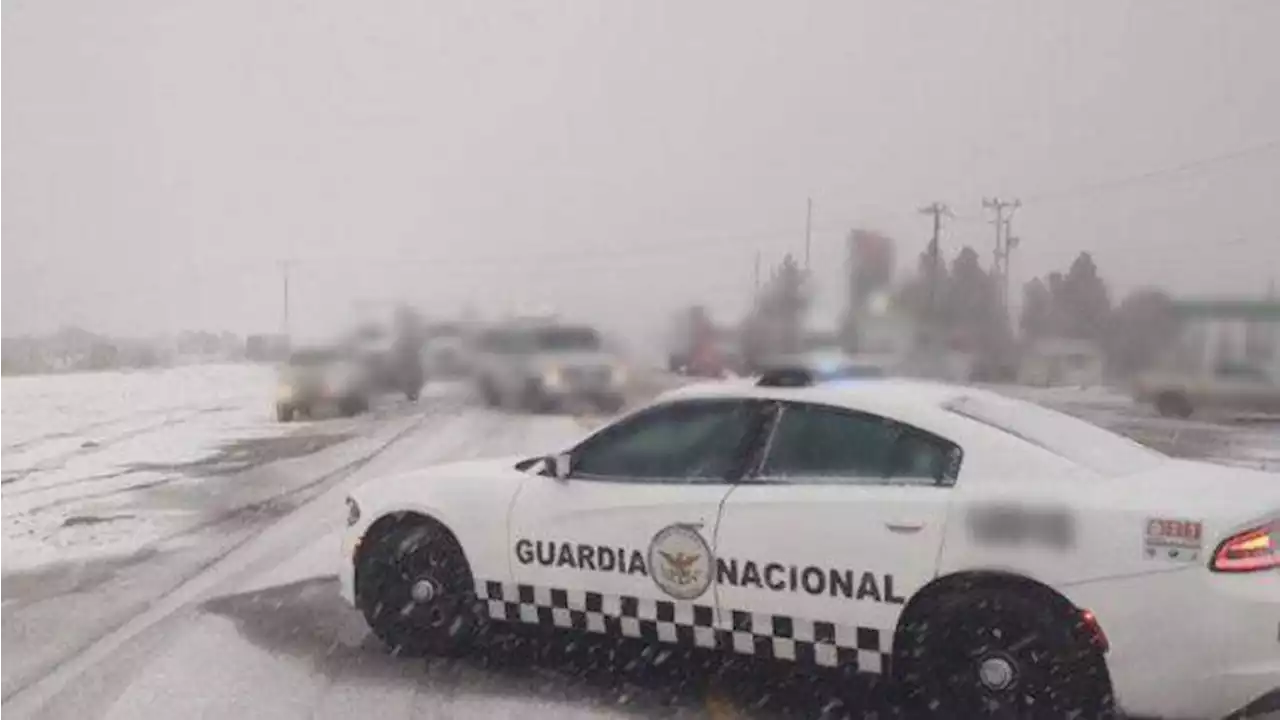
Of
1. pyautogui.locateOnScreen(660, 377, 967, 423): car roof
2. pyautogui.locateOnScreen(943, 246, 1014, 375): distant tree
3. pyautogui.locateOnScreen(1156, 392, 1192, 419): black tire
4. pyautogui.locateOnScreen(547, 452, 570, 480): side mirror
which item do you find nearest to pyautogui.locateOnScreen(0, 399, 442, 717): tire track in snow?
pyautogui.locateOnScreen(547, 452, 570, 480): side mirror

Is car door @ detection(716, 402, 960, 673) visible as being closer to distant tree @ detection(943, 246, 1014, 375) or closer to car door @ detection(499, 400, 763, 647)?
car door @ detection(499, 400, 763, 647)

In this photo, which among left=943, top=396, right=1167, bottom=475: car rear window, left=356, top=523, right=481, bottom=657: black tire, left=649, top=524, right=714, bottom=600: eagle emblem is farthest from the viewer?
left=356, top=523, right=481, bottom=657: black tire

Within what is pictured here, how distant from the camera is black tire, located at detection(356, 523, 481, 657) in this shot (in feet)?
18.7

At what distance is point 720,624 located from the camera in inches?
194

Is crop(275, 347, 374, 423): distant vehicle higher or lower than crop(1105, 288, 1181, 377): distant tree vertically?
lower

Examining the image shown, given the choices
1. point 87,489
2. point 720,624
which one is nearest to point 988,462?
point 720,624

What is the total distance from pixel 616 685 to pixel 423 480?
4.42 feet

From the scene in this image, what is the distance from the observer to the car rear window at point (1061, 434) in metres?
4.84

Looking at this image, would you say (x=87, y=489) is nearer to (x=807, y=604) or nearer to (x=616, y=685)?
(x=616, y=685)

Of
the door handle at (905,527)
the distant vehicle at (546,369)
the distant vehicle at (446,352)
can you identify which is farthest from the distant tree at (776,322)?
the door handle at (905,527)

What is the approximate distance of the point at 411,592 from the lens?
5.81 m

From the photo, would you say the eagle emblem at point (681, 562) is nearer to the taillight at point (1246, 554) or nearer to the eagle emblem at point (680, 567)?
the eagle emblem at point (680, 567)

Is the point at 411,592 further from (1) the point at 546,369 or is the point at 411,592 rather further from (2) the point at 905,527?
(1) the point at 546,369

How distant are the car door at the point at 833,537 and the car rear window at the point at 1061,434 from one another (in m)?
0.34
